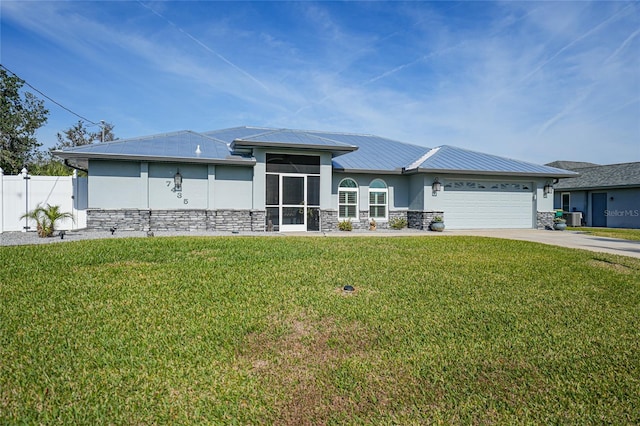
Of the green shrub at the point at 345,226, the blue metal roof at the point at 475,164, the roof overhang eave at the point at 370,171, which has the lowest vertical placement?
the green shrub at the point at 345,226

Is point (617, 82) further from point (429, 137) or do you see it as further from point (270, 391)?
point (270, 391)

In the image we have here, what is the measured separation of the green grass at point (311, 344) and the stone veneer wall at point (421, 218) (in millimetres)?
9396

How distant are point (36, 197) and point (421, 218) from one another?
15.5 meters

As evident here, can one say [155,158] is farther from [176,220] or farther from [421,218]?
[421,218]

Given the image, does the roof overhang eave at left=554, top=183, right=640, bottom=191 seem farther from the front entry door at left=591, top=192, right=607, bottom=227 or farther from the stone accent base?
the stone accent base

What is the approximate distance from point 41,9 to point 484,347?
50.6ft

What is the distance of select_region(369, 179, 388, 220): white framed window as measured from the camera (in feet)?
55.6

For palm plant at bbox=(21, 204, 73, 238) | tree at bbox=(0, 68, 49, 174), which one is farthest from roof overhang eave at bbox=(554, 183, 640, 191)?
tree at bbox=(0, 68, 49, 174)

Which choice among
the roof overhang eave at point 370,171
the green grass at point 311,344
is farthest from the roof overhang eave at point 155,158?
the green grass at point 311,344

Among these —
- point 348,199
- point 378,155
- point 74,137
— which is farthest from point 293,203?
point 74,137

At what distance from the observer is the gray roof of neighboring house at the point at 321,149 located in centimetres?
1359

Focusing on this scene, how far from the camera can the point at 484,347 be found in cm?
360

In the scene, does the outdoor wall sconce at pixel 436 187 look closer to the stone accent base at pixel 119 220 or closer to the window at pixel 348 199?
the window at pixel 348 199

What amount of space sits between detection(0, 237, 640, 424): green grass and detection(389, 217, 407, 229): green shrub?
32.8ft
